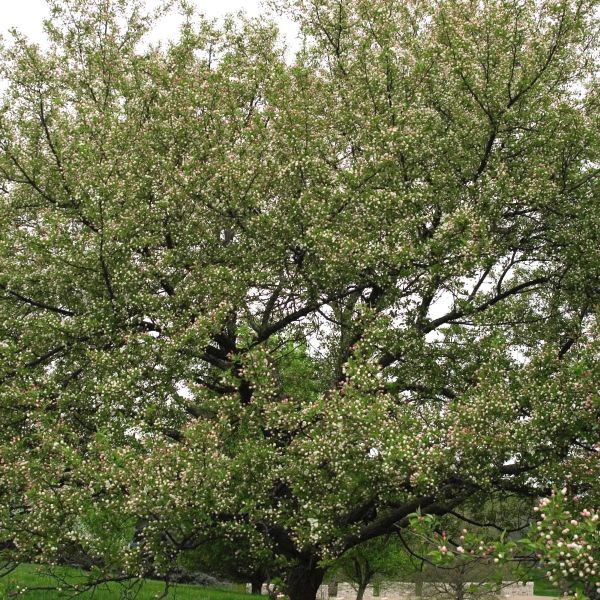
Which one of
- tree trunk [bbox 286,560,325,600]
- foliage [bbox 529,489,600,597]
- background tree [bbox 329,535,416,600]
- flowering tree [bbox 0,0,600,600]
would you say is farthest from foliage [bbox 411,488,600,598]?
background tree [bbox 329,535,416,600]

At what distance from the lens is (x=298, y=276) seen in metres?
16.8

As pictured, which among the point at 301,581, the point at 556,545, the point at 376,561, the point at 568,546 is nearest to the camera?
the point at 568,546

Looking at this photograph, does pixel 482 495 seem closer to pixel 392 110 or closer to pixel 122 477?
pixel 122 477

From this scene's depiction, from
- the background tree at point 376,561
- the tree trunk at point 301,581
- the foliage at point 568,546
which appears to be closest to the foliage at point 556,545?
the foliage at point 568,546

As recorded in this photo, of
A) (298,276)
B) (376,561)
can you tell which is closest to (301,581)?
(298,276)

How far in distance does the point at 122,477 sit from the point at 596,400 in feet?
28.0

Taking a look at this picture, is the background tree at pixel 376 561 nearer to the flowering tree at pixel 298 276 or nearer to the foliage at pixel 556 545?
the flowering tree at pixel 298 276

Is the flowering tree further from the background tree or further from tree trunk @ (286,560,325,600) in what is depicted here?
the background tree

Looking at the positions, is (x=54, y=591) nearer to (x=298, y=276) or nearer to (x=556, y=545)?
(x=298, y=276)

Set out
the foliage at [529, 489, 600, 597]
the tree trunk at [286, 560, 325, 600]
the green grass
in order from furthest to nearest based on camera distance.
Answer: the tree trunk at [286, 560, 325, 600]
the green grass
the foliage at [529, 489, 600, 597]

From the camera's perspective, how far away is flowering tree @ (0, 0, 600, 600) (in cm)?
1308

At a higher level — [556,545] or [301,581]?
[556,545]

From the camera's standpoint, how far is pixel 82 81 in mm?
19594

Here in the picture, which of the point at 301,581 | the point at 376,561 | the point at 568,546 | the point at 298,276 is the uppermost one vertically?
the point at 298,276
